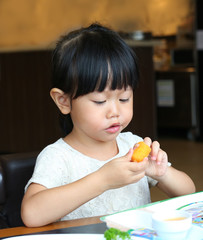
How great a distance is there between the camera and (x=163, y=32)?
6.76 m

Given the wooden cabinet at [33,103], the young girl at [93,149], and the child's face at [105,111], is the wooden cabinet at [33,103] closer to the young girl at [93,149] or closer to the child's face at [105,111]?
the young girl at [93,149]

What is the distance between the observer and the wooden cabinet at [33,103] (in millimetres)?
4691

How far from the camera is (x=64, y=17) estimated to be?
7492 mm

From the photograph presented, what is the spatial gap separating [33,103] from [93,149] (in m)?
3.59

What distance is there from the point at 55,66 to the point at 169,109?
4853 mm

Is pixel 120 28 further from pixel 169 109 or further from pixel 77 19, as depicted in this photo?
pixel 169 109

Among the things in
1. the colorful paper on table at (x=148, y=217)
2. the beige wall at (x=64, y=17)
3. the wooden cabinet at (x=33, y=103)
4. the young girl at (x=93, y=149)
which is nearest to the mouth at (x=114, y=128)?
the young girl at (x=93, y=149)

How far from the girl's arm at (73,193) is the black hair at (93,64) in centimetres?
22

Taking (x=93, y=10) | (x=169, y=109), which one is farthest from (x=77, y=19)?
(x=169, y=109)

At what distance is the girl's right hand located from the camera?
1.00 metres

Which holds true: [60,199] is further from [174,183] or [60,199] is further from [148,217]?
[174,183]

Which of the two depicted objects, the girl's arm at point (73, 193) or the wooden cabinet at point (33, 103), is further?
the wooden cabinet at point (33, 103)

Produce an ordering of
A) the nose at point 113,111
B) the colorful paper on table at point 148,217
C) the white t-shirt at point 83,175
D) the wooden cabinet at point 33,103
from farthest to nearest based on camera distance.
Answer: the wooden cabinet at point 33,103
the white t-shirt at point 83,175
the nose at point 113,111
the colorful paper on table at point 148,217

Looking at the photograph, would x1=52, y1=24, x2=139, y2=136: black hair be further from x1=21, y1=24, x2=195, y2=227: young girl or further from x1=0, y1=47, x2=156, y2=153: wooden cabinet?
x1=0, y1=47, x2=156, y2=153: wooden cabinet
